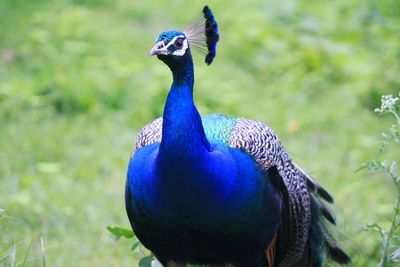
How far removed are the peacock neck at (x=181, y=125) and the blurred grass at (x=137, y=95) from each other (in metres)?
1.11

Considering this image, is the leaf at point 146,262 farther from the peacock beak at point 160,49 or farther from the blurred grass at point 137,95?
the peacock beak at point 160,49

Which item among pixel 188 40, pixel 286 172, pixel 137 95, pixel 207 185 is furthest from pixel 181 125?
pixel 137 95

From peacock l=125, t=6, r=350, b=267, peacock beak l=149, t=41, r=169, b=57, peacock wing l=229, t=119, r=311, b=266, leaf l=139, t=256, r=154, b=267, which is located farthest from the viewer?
leaf l=139, t=256, r=154, b=267

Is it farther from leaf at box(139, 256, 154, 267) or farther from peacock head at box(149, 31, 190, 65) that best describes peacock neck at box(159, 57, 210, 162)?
leaf at box(139, 256, 154, 267)

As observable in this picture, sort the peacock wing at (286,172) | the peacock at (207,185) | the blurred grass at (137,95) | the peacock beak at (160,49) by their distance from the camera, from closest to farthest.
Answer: the peacock beak at (160,49)
the peacock at (207,185)
the peacock wing at (286,172)
the blurred grass at (137,95)

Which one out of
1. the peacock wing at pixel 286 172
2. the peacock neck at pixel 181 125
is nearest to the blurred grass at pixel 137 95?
the peacock wing at pixel 286 172

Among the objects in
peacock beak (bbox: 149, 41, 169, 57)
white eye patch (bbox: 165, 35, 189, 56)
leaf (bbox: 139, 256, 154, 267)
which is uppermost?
white eye patch (bbox: 165, 35, 189, 56)

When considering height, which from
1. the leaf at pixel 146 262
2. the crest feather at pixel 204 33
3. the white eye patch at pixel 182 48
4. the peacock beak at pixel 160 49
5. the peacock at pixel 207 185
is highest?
the crest feather at pixel 204 33

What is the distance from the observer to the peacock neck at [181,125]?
2.70 m

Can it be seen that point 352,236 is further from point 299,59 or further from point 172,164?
point 299,59

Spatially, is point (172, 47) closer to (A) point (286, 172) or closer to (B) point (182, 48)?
(B) point (182, 48)

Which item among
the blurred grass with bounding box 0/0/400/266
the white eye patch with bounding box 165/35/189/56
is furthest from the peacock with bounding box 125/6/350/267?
the blurred grass with bounding box 0/0/400/266

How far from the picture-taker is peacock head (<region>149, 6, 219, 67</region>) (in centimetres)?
265

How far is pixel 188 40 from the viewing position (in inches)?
112
